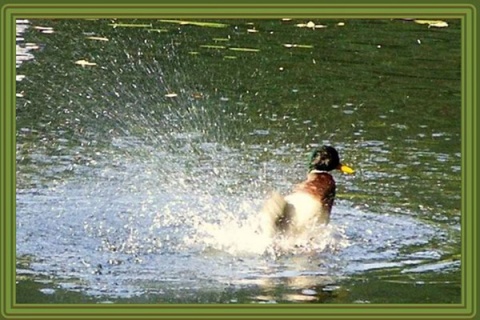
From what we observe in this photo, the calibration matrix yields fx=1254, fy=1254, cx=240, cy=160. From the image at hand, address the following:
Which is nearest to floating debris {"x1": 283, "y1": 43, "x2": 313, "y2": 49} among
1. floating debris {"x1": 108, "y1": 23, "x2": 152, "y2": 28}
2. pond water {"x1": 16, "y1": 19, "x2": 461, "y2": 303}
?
pond water {"x1": 16, "y1": 19, "x2": 461, "y2": 303}

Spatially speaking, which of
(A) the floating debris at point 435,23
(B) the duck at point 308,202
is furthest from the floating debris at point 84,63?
(A) the floating debris at point 435,23

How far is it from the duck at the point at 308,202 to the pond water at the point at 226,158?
99 mm

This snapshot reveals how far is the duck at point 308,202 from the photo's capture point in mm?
8250

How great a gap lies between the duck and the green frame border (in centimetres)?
123

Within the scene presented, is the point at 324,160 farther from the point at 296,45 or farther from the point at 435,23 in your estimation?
the point at 435,23

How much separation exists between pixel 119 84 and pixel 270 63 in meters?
1.74

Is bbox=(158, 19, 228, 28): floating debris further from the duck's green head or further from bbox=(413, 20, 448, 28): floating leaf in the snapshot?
the duck's green head

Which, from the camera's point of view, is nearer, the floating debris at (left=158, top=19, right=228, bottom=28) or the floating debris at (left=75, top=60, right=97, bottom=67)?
the floating debris at (left=75, top=60, right=97, bottom=67)

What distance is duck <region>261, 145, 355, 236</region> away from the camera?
8.25 metres

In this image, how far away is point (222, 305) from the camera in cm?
664

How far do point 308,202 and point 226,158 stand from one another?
1.27 metres

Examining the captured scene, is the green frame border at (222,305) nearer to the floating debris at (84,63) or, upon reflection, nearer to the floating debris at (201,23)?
the floating debris at (84,63)

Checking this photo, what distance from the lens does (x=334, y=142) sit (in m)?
10.1

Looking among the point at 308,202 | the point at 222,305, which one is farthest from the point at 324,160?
the point at 222,305
